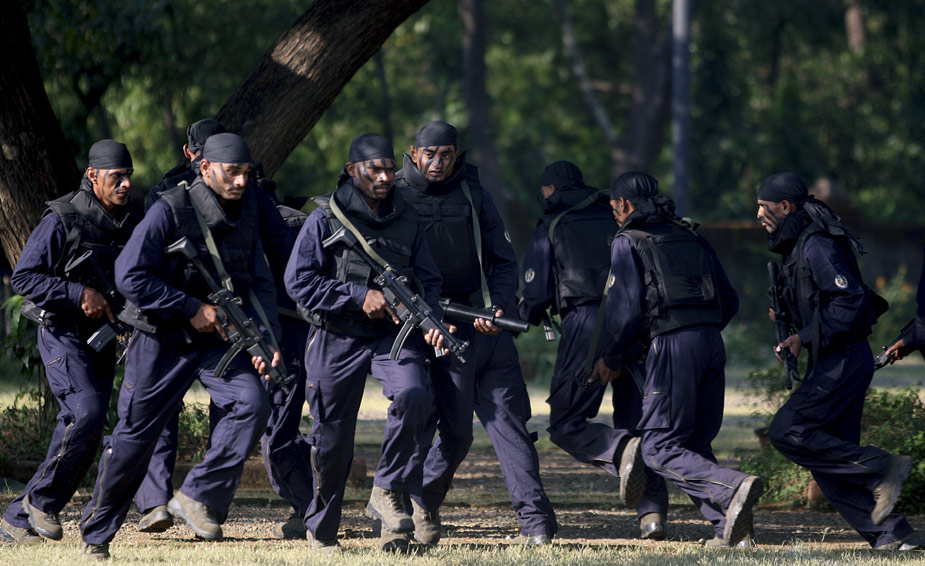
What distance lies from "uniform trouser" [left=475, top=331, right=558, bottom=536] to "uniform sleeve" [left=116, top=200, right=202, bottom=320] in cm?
180

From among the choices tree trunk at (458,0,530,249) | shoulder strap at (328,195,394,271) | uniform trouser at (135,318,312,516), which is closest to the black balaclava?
shoulder strap at (328,195,394,271)

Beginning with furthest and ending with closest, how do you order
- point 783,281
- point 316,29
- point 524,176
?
point 524,176 → point 316,29 → point 783,281


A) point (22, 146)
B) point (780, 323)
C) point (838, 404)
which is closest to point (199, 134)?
point (22, 146)

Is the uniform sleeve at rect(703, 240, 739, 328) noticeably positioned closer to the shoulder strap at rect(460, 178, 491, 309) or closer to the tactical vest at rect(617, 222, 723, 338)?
the tactical vest at rect(617, 222, 723, 338)

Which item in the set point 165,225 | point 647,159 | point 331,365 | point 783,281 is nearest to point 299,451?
point 331,365

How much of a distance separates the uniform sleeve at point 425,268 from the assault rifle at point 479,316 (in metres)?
0.20

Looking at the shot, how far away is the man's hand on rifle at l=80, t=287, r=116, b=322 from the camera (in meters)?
7.14

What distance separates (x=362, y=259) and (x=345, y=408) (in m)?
0.76

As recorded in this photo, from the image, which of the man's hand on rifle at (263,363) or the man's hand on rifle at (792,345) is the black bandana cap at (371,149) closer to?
the man's hand on rifle at (263,363)

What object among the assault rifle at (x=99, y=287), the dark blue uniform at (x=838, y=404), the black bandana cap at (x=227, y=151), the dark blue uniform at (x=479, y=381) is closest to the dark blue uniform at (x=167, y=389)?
the black bandana cap at (x=227, y=151)

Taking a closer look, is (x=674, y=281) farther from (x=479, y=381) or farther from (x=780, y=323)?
(x=479, y=381)

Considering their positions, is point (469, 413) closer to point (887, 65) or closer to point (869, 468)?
point (869, 468)

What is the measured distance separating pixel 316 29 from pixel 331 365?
3.30 m

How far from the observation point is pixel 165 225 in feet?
21.7
